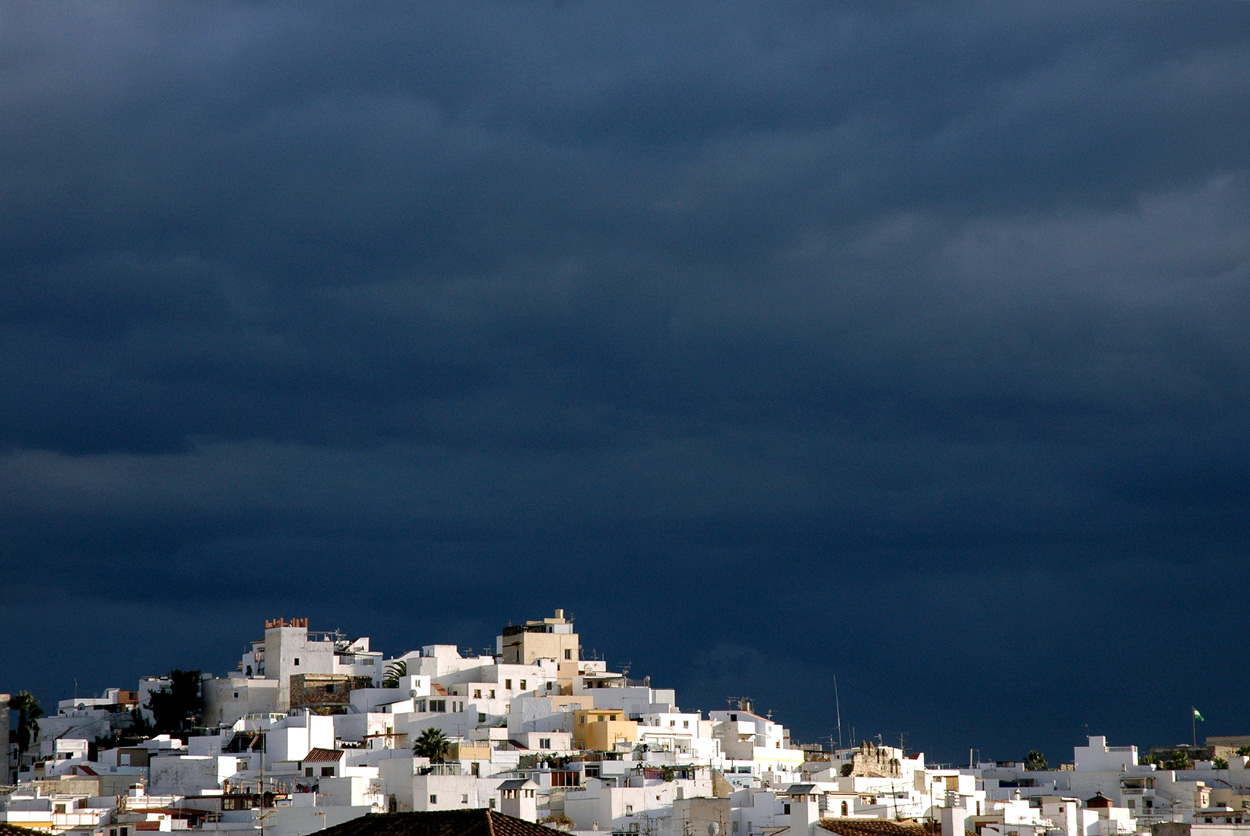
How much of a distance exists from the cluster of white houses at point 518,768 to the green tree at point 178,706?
1481 millimetres

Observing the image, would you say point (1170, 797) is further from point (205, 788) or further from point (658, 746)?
point (205, 788)

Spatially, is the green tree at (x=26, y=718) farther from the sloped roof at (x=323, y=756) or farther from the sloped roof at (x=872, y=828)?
the sloped roof at (x=872, y=828)

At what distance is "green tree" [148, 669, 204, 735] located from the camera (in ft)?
388

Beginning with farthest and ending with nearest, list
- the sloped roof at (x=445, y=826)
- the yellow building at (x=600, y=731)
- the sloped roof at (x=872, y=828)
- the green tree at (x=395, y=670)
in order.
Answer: the green tree at (x=395, y=670), the yellow building at (x=600, y=731), the sloped roof at (x=872, y=828), the sloped roof at (x=445, y=826)

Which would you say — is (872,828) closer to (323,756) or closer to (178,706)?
(323,756)

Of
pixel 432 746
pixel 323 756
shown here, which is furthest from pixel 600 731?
pixel 323 756

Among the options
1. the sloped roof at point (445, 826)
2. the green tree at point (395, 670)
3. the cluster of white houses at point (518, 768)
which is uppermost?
the green tree at point (395, 670)

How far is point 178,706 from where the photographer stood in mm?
118688

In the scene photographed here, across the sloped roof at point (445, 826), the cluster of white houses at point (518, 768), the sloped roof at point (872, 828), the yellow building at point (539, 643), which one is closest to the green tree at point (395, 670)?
the cluster of white houses at point (518, 768)

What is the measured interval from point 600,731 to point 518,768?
8.88 metres

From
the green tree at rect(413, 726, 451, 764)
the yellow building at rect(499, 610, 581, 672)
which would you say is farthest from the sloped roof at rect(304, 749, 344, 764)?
the yellow building at rect(499, 610, 581, 672)

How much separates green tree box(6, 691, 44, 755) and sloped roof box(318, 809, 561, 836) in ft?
210

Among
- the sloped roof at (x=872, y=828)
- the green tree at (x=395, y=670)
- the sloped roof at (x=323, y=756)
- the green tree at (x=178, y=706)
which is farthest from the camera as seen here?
the green tree at (x=395, y=670)

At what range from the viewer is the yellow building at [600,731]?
110 m
